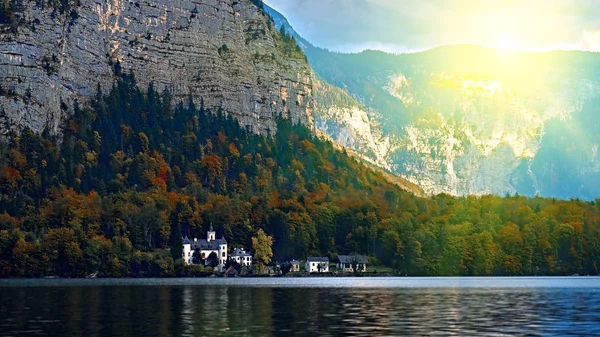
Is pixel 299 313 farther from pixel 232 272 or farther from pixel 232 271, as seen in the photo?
pixel 232 271

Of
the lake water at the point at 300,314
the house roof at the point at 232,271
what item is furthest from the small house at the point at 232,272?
the lake water at the point at 300,314

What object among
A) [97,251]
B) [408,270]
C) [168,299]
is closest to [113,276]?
[97,251]

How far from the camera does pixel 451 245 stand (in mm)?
195250

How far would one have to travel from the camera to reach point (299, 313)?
8044cm

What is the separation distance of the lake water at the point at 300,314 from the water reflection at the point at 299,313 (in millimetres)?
66

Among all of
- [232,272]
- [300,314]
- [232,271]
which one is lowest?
[300,314]

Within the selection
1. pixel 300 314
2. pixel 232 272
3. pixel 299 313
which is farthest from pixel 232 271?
pixel 300 314

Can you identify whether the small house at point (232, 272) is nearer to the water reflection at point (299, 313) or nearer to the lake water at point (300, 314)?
the lake water at point (300, 314)

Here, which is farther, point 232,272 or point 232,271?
point 232,271

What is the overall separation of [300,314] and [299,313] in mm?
1068

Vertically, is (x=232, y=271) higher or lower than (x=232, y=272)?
higher

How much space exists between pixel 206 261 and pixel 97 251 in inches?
925

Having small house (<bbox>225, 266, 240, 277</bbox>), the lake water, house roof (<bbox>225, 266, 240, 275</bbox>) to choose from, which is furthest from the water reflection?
house roof (<bbox>225, 266, 240, 275</bbox>)

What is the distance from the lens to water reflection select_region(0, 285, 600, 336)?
66438 mm
